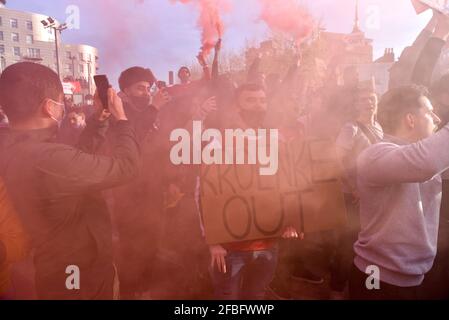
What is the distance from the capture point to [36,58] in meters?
1.72

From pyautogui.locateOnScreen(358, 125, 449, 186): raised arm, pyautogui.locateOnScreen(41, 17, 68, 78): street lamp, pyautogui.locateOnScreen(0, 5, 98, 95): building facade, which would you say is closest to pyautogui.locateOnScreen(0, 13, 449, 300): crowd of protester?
pyautogui.locateOnScreen(358, 125, 449, 186): raised arm

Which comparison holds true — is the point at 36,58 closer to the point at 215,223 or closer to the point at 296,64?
the point at 215,223

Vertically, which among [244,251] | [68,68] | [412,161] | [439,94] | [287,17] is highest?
[287,17]

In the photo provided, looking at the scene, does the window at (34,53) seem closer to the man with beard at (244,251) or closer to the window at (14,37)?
the window at (14,37)

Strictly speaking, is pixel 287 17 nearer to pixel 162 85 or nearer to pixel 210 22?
pixel 210 22

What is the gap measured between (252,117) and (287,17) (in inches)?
25.5

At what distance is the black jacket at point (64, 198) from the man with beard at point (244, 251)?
0.60m

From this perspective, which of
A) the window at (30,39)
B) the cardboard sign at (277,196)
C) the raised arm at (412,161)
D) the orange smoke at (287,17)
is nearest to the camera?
the raised arm at (412,161)

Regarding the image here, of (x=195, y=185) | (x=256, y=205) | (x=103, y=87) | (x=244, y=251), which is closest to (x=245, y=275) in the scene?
(x=244, y=251)

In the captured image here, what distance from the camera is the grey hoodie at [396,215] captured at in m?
1.41

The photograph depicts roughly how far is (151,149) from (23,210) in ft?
2.30

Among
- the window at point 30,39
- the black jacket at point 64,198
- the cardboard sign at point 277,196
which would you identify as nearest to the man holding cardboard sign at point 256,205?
the cardboard sign at point 277,196

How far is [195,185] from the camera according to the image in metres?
1.95
